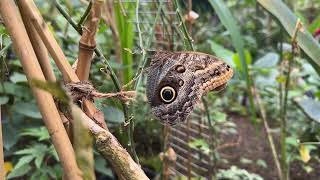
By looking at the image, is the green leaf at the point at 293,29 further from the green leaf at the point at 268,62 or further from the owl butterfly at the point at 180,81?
the green leaf at the point at 268,62

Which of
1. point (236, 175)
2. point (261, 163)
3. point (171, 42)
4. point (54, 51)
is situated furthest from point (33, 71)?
point (261, 163)

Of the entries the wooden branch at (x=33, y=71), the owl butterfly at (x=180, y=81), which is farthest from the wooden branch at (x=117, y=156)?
the owl butterfly at (x=180, y=81)

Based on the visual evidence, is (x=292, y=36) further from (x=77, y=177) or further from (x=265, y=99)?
(x=265, y=99)

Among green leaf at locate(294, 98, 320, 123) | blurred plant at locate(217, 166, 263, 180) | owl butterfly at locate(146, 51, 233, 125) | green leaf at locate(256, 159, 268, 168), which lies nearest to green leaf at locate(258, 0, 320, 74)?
owl butterfly at locate(146, 51, 233, 125)

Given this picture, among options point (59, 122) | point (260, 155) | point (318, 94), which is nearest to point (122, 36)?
point (59, 122)

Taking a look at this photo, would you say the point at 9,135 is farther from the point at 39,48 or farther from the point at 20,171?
the point at 39,48

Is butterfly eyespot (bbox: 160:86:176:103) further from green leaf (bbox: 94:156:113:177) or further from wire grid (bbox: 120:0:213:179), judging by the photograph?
Answer: green leaf (bbox: 94:156:113:177)
